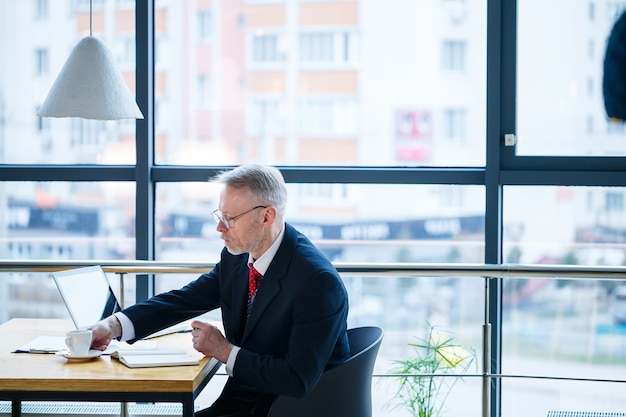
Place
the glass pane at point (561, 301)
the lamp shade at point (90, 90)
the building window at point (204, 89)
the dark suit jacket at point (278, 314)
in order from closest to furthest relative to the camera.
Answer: the dark suit jacket at point (278, 314) → the lamp shade at point (90, 90) → the glass pane at point (561, 301) → the building window at point (204, 89)

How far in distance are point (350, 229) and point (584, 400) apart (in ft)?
4.24

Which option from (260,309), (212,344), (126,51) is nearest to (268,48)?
(126,51)

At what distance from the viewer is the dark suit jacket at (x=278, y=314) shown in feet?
7.95

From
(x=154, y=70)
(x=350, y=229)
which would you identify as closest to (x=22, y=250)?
(x=154, y=70)

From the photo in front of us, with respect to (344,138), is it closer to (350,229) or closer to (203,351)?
(350,229)

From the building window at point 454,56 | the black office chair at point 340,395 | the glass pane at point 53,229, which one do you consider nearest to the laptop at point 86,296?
the black office chair at point 340,395

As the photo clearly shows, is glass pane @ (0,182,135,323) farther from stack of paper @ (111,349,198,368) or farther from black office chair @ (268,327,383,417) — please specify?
black office chair @ (268,327,383,417)

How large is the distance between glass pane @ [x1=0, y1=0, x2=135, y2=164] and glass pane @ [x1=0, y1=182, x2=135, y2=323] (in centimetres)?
15

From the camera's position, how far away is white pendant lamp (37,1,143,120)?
2.76 metres

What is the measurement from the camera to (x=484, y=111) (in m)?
4.07

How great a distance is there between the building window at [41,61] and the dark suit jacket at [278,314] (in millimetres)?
1840

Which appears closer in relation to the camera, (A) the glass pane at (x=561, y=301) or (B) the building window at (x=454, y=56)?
(A) the glass pane at (x=561, y=301)

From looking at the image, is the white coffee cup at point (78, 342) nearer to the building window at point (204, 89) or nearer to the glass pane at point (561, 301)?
the building window at point (204, 89)

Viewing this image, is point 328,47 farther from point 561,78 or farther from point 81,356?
point 81,356
